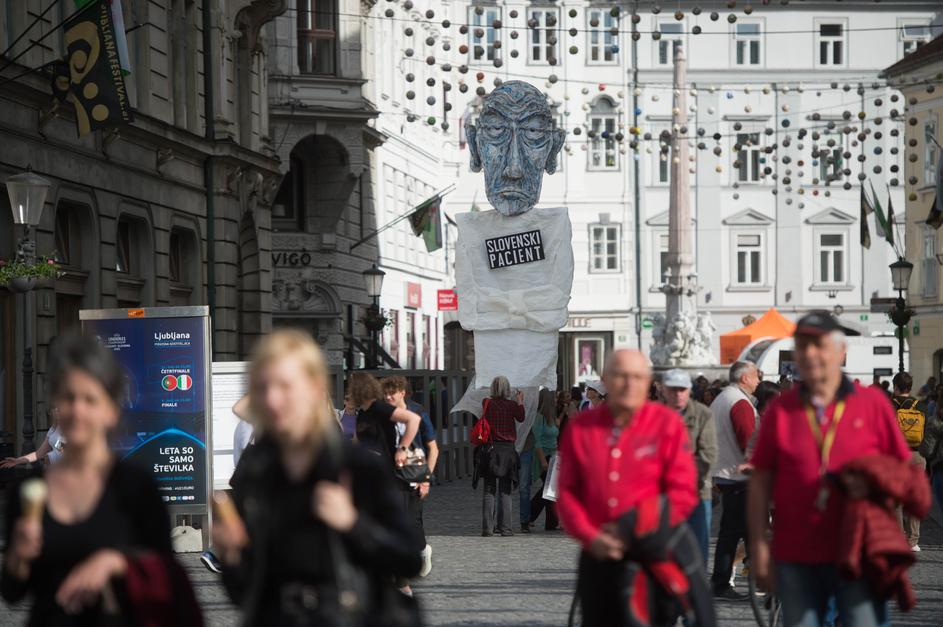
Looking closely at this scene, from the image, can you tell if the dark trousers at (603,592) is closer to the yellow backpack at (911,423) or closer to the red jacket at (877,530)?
the red jacket at (877,530)

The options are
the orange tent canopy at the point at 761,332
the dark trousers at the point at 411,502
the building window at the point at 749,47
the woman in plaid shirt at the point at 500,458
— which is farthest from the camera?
the building window at the point at 749,47

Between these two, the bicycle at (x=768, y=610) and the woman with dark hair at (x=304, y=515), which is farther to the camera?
the bicycle at (x=768, y=610)

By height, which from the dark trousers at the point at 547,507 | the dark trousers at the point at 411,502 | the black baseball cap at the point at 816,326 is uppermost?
the black baseball cap at the point at 816,326

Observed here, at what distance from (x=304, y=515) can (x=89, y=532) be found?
0.71 m

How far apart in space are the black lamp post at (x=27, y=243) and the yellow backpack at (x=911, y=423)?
8344 millimetres

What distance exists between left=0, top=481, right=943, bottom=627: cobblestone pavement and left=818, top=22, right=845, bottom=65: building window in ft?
163

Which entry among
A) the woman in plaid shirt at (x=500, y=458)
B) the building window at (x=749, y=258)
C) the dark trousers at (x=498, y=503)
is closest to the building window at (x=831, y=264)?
the building window at (x=749, y=258)

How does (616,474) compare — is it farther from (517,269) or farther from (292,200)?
(292,200)

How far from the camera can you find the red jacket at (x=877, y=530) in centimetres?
716

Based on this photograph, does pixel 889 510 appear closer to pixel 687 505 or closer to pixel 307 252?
pixel 687 505

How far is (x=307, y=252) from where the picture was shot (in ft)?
153

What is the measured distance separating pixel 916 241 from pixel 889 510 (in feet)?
171

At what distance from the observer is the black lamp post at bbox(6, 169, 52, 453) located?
18.4 meters

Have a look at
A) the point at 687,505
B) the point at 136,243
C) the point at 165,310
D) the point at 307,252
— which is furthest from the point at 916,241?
the point at 687,505
